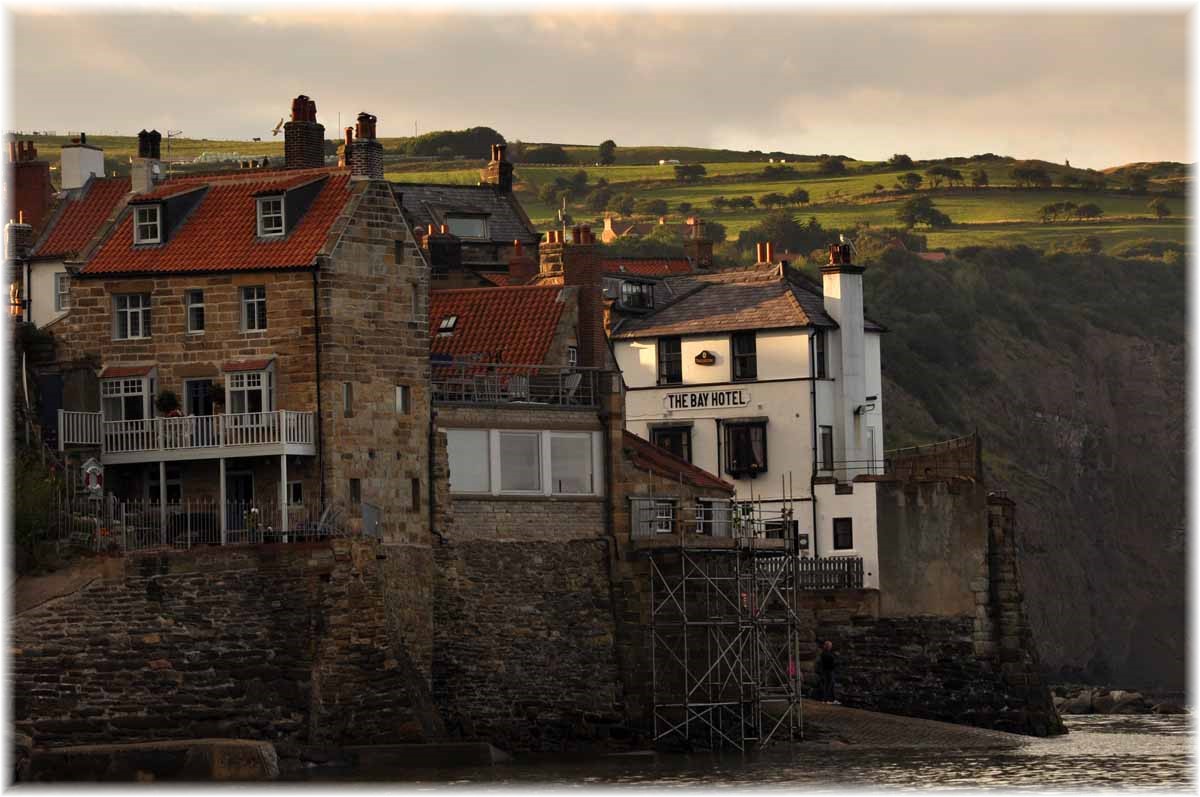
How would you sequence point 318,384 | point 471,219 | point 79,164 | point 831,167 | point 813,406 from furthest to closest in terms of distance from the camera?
point 831,167
point 471,219
point 813,406
point 79,164
point 318,384

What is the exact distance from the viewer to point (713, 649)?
75.5 metres

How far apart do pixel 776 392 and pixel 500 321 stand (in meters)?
12.2

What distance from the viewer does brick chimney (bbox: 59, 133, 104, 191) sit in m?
88.0

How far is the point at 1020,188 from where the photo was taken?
189m

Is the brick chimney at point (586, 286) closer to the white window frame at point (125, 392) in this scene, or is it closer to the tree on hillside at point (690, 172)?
the white window frame at point (125, 392)

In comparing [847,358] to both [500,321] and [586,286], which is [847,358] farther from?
[500,321]

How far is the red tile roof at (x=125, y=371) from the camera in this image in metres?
71.1

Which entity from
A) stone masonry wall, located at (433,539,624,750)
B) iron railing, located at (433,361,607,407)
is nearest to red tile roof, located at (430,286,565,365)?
iron railing, located at (433,361,607,407)

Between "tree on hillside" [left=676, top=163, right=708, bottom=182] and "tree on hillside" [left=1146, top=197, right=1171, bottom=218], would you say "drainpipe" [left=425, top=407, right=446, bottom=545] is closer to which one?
"tree on hillside" [left=676, top=163, right=708, bottom=182]

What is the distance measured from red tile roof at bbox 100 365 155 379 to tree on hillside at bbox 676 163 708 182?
120m

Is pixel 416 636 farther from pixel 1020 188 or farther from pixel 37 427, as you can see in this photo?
pixel 1020 188

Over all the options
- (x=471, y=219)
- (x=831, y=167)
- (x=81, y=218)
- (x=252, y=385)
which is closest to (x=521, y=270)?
(x=81, y=218)

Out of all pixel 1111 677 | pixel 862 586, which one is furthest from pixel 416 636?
pixel 1111 677

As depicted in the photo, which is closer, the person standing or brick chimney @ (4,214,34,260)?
brick chimney @ (4,214,34,260)
